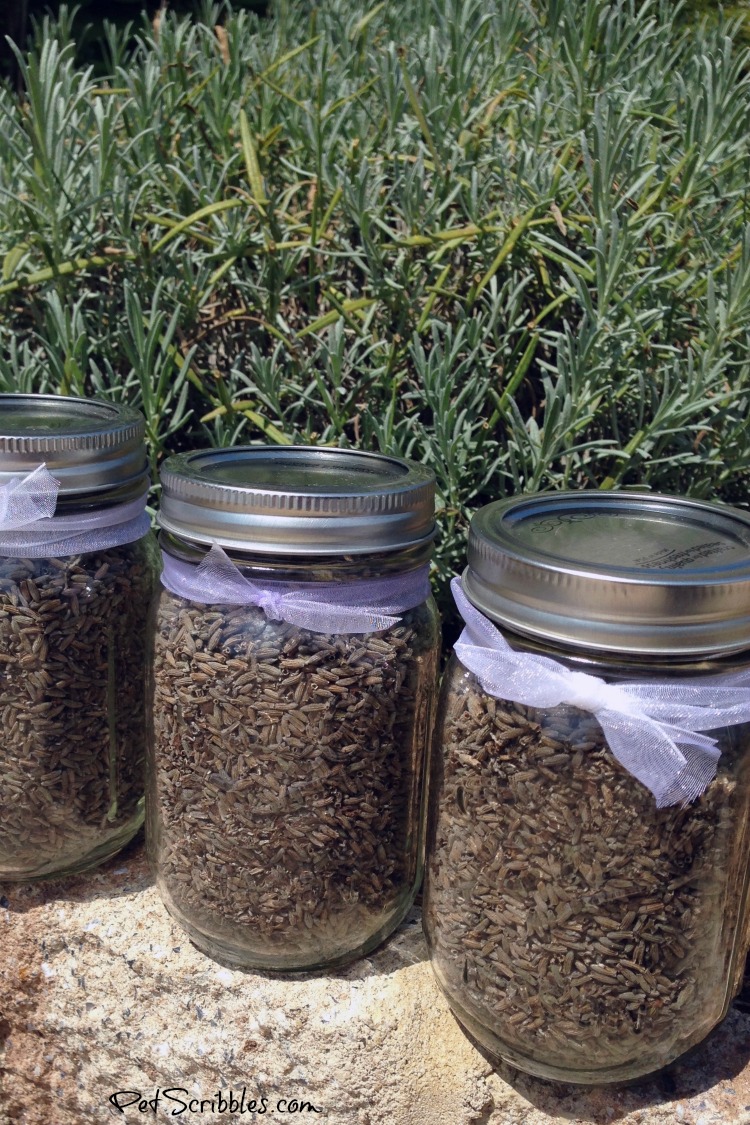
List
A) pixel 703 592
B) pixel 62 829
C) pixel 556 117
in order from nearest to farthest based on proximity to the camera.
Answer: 1. pixel 703 592
2. pixel 62 829
3. pixel 556 117

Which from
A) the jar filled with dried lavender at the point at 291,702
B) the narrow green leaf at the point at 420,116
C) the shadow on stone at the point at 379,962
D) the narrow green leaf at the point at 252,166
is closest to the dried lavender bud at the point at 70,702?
the jar filled with dried lavender at the point at 291,702

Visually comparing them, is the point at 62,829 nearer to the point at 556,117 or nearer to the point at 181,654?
the point at 181,654

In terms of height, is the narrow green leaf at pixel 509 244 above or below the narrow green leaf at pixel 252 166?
below

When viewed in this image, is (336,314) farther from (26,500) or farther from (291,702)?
(291,702)

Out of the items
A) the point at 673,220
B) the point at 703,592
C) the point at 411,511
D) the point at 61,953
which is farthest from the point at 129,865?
the point at 673,220

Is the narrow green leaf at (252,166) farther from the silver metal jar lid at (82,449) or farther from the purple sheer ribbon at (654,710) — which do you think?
the purple sheer ribbon at (654,710)

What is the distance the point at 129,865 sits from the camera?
1.45 meters

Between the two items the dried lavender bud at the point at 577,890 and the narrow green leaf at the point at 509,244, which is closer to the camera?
the dried lavender bud at the point at 577,890

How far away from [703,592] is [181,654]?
566mm

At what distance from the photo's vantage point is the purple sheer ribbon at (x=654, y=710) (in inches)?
37.6

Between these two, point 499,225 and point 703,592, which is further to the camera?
point 499,225

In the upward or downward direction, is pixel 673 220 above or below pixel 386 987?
above

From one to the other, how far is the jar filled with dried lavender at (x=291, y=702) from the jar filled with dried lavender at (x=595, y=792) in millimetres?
81

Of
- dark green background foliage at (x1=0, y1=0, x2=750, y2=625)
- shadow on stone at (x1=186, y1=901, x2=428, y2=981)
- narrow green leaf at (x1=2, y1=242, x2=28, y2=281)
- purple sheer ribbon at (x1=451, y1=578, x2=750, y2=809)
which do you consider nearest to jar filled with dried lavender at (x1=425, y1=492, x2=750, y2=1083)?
purple sheer ribbon at (x1=451, y1=578, x2=750, y2=809)
